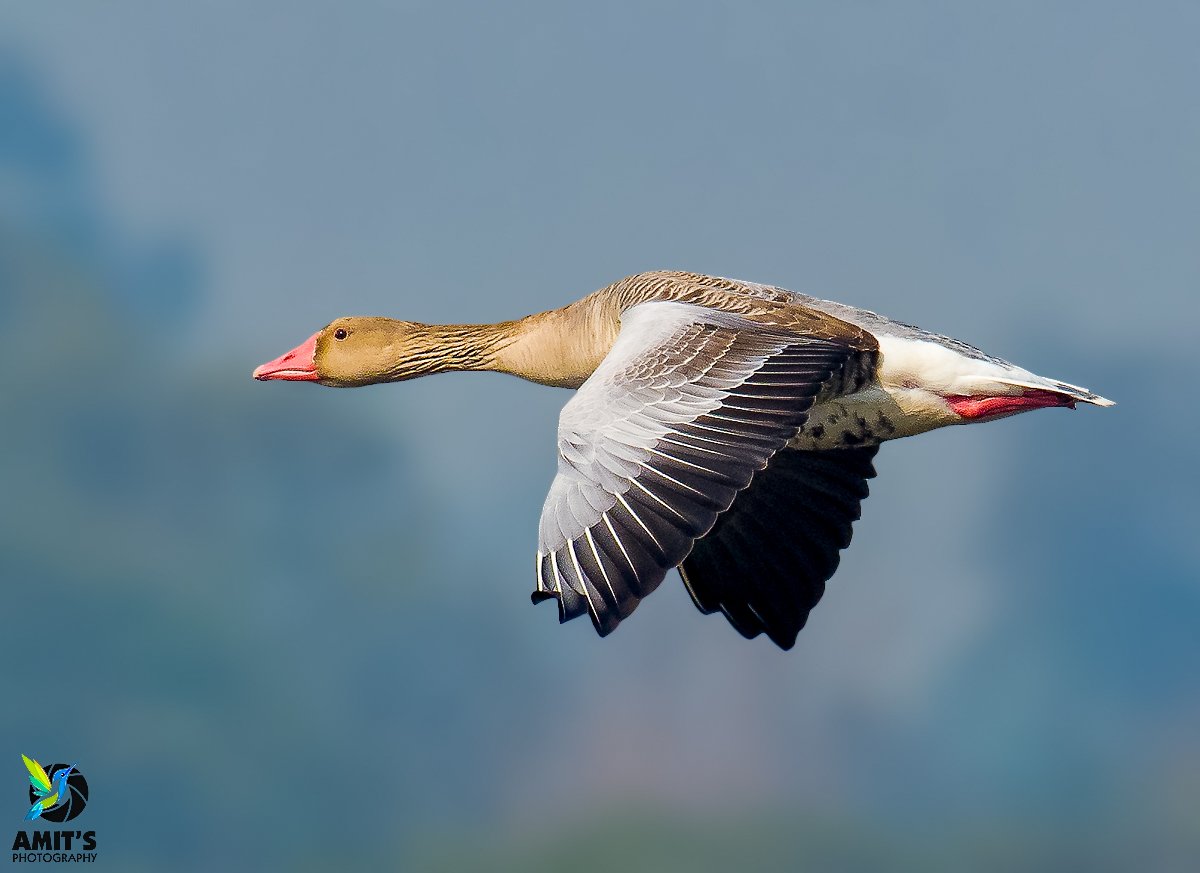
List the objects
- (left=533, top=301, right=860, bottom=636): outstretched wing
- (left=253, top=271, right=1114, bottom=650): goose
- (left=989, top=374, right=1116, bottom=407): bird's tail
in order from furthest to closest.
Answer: (left=989, top=374, right=1116, bottom=407): bird's tail → (left=253, top=271, right=1114, bottom=650): goose → (left=533, top=301, right=860, bottom=636): outstretched wing

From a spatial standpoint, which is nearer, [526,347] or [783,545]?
[783,545]

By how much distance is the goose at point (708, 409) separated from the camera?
6242mm

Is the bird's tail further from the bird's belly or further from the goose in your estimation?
the bird's belly

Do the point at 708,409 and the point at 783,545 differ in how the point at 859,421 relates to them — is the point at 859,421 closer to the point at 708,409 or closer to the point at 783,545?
the point at 783,545

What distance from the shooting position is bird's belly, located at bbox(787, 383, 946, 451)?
8.07 metres

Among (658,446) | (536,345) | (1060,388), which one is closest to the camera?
(658,446)

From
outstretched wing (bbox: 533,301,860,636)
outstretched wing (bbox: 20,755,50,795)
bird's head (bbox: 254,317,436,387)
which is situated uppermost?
bird's head (bbox: 254,317,436,387)

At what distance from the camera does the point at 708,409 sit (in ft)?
22.0

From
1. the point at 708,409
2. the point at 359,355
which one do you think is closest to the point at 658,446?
the point at 708,409

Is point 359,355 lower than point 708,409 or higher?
higher

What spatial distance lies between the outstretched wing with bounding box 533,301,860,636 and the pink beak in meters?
2.84

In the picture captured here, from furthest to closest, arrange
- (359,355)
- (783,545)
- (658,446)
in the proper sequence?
(359,355), (783,545), (658,446)

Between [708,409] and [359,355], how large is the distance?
3.40 metres

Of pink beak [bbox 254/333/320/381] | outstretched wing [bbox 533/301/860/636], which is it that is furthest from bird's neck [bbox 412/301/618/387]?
outstretched wing [bbox 533/301/860/636]
